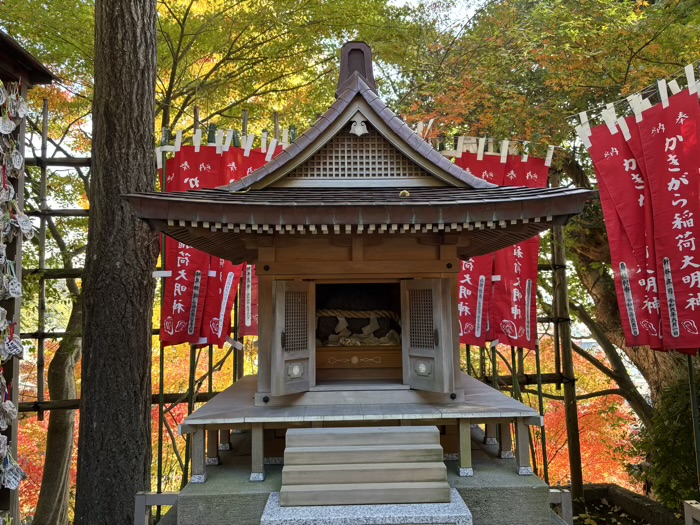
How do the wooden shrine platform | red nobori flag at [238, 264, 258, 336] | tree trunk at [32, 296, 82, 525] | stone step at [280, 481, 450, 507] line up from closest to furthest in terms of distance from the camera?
stone step at [280, 481, 450, 507] < the wooden shrine platform < red nobori flag at [238, 264, 258, 336] < tree trunk at [32, 296, 82, 525]

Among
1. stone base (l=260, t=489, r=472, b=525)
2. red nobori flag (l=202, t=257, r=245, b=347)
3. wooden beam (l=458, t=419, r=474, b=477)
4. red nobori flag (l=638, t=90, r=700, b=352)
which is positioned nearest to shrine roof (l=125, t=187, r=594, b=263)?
red nobori flag (l=638, t=90, r=700, b=352)

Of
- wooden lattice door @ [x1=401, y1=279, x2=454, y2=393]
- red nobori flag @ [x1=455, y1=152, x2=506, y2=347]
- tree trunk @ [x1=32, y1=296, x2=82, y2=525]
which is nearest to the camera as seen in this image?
wooden lattice door @ [x1=401, y1=279, x2=454, y2=393]

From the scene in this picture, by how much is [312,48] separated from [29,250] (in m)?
7.49

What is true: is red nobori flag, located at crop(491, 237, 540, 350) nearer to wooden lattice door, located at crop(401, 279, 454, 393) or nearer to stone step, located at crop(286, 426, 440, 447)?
wooden lattice door, located at crop(401, 279, 454, 393)

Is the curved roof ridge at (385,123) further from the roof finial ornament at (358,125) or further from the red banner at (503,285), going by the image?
the red banner at (503,285)

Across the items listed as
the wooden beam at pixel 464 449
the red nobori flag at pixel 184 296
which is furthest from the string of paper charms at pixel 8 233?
the wooden beam at pixel 464 449

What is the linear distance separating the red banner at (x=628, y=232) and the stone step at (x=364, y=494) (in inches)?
117

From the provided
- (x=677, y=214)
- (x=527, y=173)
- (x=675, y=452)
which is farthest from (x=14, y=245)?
(x=675, y=452)

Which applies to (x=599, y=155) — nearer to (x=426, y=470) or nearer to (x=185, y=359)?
(x=426, y=470)

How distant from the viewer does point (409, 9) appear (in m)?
11.0

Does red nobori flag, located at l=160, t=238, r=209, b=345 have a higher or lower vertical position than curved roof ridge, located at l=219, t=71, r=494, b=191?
lower

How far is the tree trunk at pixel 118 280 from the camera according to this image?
6.58 metres

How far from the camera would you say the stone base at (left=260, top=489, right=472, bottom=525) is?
385 cm

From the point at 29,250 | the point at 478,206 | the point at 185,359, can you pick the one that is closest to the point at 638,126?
the point at 478,206
